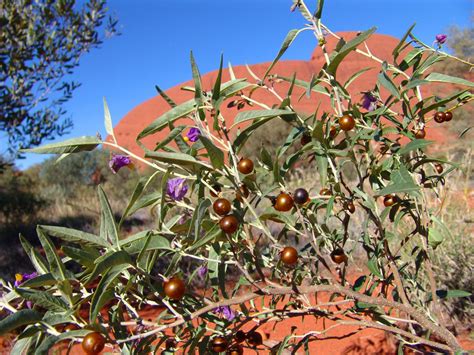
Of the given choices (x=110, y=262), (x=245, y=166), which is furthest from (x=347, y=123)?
(x=110, y=262)

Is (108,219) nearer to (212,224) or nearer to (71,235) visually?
(71,235)

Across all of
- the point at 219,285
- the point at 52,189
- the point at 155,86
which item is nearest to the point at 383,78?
the point at 155,86

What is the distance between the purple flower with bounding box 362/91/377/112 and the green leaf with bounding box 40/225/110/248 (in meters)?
→ 0.87

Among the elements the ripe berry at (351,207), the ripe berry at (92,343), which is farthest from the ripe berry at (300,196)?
the ripe berry at (92,343)

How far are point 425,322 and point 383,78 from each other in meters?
0.63

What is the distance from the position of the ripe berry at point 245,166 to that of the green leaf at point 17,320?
1.56 ft

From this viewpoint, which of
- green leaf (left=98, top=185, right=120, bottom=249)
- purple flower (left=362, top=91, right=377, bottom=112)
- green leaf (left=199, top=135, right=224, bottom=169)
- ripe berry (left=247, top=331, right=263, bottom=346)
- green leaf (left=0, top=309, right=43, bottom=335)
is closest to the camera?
green leaf (left=0, top=309, right=43, bottom=335)

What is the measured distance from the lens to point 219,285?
989mm

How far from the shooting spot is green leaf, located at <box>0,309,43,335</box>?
651 mm

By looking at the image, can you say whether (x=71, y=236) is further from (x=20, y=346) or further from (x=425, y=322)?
(x=425, y=322)

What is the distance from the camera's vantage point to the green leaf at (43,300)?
72 cm

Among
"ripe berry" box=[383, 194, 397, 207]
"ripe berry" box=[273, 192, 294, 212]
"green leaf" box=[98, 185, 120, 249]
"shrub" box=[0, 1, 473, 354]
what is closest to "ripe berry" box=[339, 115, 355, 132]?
"shrub" box=[0, 1, 473, 354]

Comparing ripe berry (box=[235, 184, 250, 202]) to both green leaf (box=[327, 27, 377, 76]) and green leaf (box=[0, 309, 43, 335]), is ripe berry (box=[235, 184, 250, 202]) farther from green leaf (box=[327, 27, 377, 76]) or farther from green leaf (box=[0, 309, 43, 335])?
green leaf (box=[0, 309, 43, 335])

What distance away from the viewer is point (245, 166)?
87 cm
